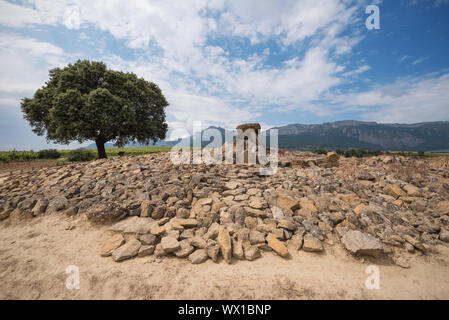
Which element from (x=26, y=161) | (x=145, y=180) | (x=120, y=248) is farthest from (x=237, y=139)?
(x=26, y=161)

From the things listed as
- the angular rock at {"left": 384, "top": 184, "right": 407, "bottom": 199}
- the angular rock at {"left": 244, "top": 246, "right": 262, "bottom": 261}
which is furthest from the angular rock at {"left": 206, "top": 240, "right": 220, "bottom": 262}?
the angular rock at {"left": 384, "top": 184, "right": 407, "bottom": 199}

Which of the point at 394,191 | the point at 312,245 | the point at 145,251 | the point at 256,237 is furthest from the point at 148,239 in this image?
the point at 394,191

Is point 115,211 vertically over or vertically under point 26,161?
under

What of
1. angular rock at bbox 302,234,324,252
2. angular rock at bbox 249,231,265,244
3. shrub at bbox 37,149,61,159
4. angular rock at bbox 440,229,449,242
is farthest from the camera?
shrub at bbox 37,149,61,159

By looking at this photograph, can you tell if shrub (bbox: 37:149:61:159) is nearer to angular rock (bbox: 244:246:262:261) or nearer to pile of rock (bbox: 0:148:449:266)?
pile of rock (bbox: 0:148:449:266)

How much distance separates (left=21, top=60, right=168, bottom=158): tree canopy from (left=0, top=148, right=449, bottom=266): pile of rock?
8.00m

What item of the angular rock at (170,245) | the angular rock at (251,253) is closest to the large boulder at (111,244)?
the angular rock at (170,245)

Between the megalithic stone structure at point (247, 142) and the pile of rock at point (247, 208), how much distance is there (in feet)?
3.37

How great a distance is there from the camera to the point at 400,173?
8219 millimetres

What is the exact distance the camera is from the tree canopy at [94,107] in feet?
49.2

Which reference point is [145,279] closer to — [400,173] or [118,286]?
[118,286]

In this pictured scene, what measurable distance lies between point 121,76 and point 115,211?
1812 cm

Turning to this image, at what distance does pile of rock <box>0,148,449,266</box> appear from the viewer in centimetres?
434

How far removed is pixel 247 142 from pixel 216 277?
7730mm
